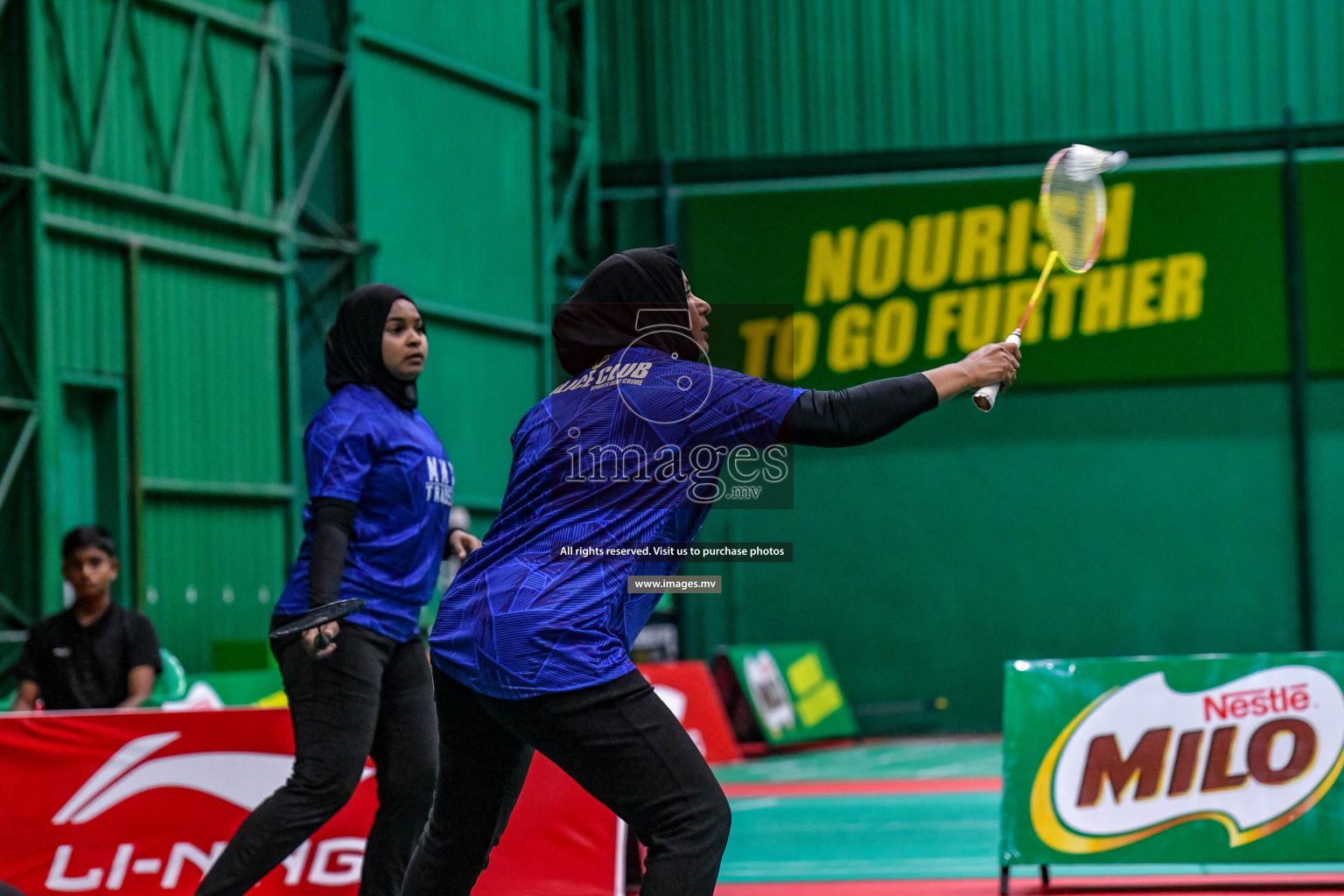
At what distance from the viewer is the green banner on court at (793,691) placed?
47.6 ft

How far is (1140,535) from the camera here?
16844mm

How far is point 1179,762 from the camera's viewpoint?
6.00 meters

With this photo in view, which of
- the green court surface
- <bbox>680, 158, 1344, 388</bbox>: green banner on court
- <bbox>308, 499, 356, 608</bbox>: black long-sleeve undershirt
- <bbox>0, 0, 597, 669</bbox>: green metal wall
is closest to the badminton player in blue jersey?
<bbox>308, 499, 356, 608</bbox>: black long-sleeve undershirt

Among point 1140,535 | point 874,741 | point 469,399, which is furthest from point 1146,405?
point 469,399

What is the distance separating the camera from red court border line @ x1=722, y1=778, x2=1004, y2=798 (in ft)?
34.6

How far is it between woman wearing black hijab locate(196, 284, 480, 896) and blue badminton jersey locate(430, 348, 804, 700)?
1.18 meters

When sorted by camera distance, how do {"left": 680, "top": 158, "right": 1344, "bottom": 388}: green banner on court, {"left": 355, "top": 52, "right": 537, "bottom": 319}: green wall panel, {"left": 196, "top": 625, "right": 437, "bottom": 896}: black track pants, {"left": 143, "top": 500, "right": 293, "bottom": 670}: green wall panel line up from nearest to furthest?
{"left": 196, "top": 625, "right": 437, "bottom": 896}: black track pants, {"left": 143, "top": 500, "right": 293, "bottom": 670}: green wall panel, {"left": 355, "top": 52, "right": 537, "bottom": 319}: green wall panel, {"left": 680, "top": 158, "right": 1344, "bottom": 388}: green banner on court

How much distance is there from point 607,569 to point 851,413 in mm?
536

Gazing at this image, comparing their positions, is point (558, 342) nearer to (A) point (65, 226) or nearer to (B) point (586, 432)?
(B) point (586, 432)

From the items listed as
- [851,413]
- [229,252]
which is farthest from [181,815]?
[229,252]

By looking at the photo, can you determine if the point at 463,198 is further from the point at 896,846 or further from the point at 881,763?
the point at 896,846

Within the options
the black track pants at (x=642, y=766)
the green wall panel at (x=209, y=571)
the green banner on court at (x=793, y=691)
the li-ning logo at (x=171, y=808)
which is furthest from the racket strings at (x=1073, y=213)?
the green banner on court at (x=793, y=691)

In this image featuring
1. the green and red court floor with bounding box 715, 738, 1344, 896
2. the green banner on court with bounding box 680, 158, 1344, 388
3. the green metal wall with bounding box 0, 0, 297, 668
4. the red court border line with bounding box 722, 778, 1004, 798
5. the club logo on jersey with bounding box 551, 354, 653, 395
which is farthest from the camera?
the green banner on court with bounding box 680, 158, 1344, 388

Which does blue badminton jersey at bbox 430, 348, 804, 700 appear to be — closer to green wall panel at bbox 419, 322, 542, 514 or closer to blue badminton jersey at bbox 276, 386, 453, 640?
blue badminton jersey at bbox 276, 386, 453, 640
